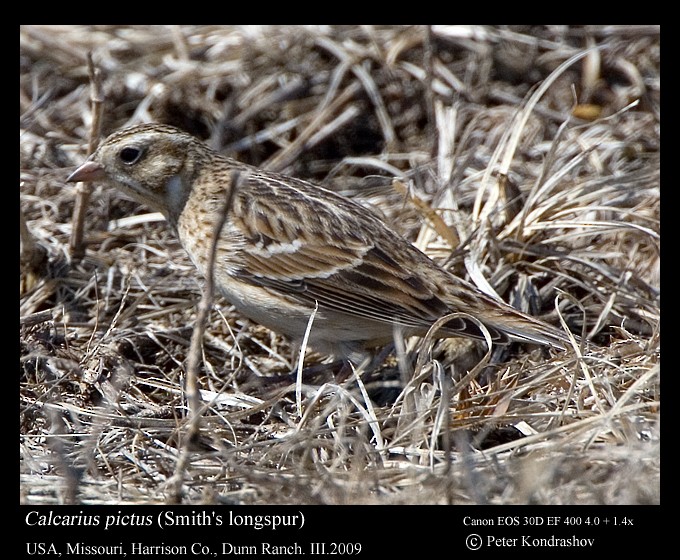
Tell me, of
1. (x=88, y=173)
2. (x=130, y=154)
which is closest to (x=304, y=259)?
(x=130, y=154)

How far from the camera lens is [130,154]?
484 cm

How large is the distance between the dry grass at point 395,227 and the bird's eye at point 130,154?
26.4 inches

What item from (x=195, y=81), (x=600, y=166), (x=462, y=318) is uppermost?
(x=195, y=81)

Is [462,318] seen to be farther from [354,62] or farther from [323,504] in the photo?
[354,62]

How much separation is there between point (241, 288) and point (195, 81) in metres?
2.94

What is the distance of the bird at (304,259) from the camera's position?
4.31m

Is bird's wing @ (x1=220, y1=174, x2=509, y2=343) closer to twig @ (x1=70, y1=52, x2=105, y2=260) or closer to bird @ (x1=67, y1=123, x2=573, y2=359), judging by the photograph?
bird @ (x1=67, y1=123, x2=573, y2=359)

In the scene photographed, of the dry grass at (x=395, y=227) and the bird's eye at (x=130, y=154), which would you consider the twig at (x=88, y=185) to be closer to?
the dry grass at (x=395, y=227)

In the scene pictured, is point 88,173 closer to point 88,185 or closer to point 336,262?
point 88,185

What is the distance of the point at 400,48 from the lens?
6.96 meters

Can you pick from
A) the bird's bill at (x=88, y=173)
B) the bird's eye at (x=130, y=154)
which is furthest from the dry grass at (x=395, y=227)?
the bird's eye at (x=130, y=154)

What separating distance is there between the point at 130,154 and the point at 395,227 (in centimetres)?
169
